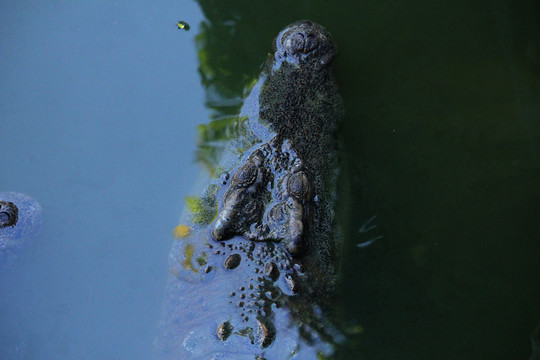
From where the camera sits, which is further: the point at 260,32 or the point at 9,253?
the point at 260,32

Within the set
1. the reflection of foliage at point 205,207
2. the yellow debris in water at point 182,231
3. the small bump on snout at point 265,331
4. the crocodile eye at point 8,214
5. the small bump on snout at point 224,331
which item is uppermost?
the crocodile eye at point 8,214

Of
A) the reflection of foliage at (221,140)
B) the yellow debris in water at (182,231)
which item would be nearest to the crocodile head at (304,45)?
the reflection of foliage at (221,140)

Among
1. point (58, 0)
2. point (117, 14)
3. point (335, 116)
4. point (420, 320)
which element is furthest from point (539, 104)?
point (58, 0)

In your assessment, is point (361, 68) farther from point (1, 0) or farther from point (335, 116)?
point (1, 0)

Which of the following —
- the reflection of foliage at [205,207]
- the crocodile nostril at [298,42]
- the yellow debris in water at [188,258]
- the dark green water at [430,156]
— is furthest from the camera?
the crocodile nostril at [298,42]

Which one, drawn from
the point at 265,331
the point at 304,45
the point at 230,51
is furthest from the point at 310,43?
the point at 265,331

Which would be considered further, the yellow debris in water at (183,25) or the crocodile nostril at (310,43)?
the yellow debris in water at (183,25)

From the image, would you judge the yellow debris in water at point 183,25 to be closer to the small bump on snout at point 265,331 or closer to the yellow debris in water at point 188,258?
the yellow debris in water at point 188,258

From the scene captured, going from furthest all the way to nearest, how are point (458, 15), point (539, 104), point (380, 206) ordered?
point (458, 15)
point (539, 104)
point (380, 206)
